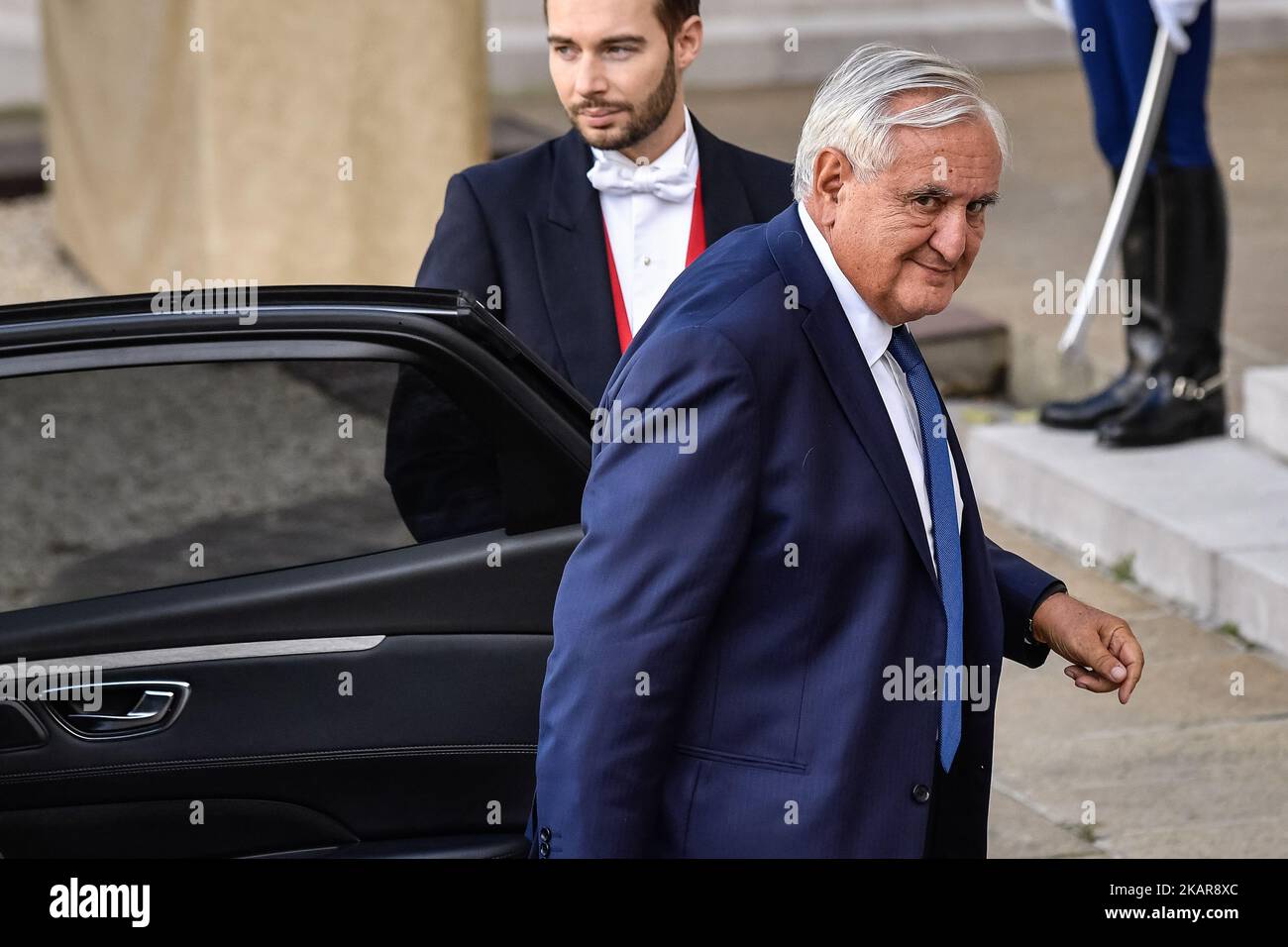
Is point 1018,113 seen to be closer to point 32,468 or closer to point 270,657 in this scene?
point 32,468

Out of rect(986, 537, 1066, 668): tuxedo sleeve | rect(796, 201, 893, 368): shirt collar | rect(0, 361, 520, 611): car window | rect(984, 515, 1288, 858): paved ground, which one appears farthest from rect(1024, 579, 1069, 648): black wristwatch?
rect(0, 361, 520, 611): car window

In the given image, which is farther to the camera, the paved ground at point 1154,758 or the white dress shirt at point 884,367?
the paved ground at point 1154,758

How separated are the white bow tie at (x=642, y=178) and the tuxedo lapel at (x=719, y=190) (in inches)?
2.6

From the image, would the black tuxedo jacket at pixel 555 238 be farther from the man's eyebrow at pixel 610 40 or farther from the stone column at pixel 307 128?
the stone column at pixel 307 128

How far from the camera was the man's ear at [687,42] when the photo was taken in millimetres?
3350

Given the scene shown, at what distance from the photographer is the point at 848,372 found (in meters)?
2.28

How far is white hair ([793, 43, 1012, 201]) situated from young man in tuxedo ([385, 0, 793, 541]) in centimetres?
100

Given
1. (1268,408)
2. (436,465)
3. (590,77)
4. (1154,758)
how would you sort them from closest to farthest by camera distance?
(436,465)
(590,77)
(1154,758)
(1268,408)

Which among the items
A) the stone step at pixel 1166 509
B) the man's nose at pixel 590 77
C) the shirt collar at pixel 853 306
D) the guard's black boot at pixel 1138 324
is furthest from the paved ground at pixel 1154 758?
the shirt collar at pixel 853 306

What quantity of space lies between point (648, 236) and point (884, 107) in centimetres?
127

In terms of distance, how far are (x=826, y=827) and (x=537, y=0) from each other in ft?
48.9
